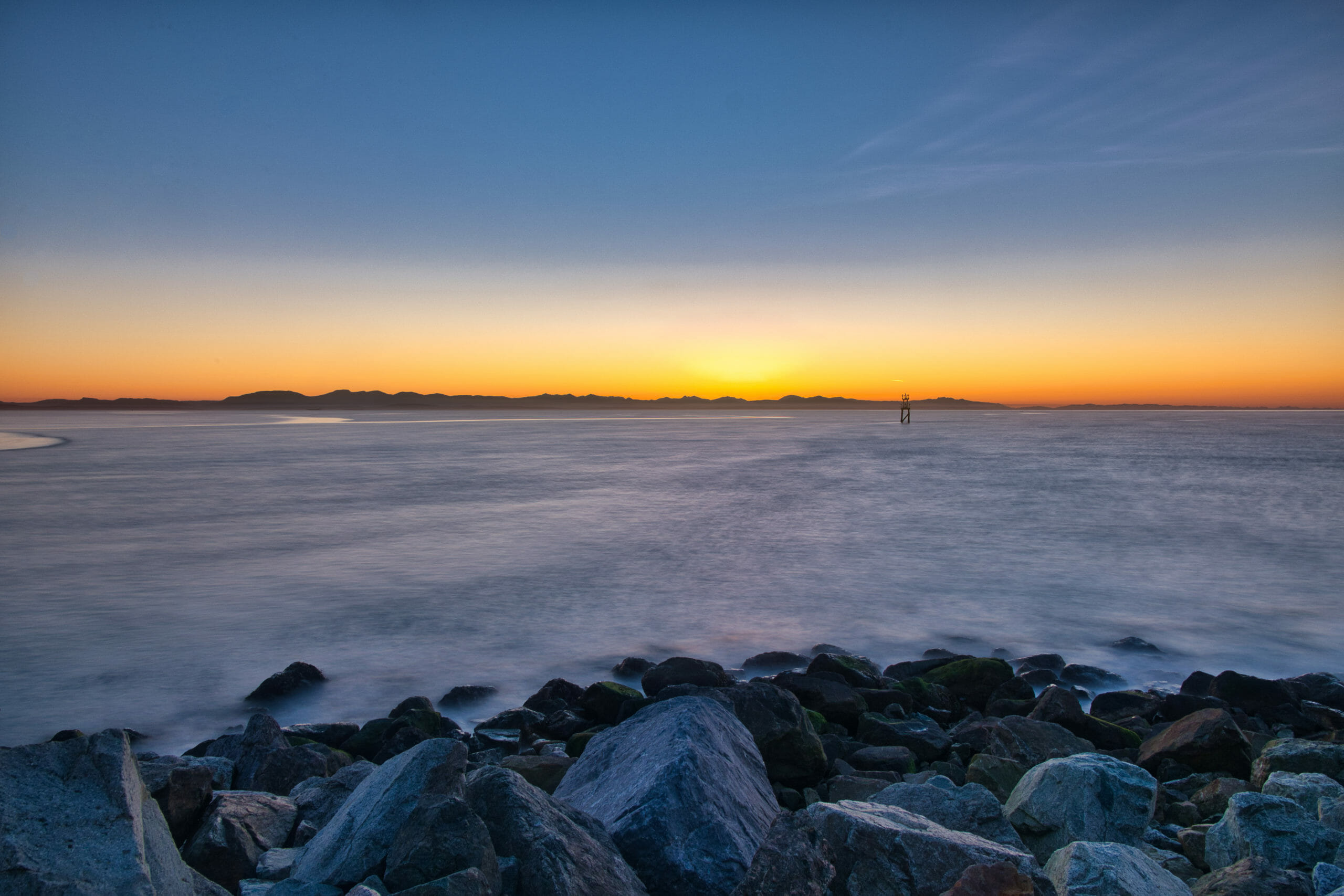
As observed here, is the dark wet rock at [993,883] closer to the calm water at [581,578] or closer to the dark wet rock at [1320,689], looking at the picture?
the calm water at [581,578]

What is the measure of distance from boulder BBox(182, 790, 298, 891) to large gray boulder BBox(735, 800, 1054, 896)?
2.01 meters

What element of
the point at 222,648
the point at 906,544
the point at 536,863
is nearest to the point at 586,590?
the point at 222,648

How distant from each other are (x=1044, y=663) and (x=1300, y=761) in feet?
11.4

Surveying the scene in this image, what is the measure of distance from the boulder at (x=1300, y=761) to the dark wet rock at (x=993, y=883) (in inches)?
109

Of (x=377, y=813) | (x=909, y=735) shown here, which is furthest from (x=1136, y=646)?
(x=377, y=813)

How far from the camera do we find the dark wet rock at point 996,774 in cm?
418

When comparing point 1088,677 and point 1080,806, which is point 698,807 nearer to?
point 1080,806

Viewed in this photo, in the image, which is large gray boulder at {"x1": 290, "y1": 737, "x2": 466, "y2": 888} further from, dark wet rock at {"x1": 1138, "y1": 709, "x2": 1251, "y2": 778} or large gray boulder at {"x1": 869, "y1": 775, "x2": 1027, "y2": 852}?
dark wet rock at {"x1": 1138, "y1": 709, "x2": 1251, "y2": 778}

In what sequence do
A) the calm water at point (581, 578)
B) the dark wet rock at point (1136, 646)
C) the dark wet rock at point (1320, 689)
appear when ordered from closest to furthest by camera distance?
1. the dark wet rock at point (1320, 689)
2. the calm water at point (581, 578)
3. the dark wet rock at point (1136, 646)

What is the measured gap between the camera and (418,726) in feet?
18.4

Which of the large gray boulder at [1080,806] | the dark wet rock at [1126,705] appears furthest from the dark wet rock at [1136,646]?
the large gray boulder at [1080,806]

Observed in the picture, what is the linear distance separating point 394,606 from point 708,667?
522cm

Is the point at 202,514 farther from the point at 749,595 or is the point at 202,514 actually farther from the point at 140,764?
→ the point at 140,764

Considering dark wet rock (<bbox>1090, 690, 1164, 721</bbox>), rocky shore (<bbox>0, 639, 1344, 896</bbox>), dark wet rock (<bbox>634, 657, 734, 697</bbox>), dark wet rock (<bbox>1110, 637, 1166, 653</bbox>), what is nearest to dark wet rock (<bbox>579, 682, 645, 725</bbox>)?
rocky shore (<bbox>0, 639, 1344, 896</bbox>)
